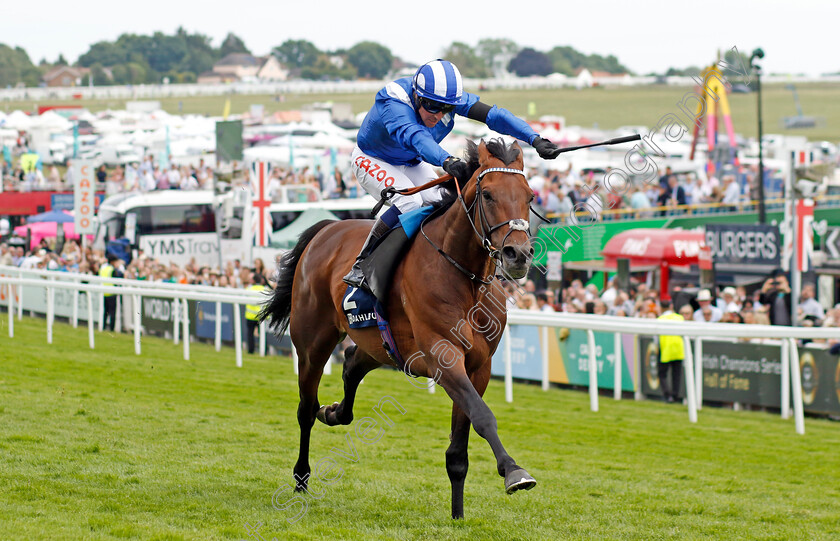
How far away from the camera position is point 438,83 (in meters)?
5.29

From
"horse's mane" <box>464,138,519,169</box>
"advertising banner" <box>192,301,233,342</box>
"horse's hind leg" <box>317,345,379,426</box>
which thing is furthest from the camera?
"advertising banner" <box>192,301,233,342</box>

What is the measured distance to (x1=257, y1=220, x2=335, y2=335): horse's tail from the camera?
6809mm

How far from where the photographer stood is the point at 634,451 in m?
8.33

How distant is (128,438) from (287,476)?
154 centimetres

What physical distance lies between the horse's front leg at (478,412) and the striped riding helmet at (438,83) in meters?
1.37

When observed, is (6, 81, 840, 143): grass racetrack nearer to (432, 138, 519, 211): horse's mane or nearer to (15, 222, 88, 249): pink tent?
(15, 222, 88, 249): pink tent

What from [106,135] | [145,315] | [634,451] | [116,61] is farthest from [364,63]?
[634,451]

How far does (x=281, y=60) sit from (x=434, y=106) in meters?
136

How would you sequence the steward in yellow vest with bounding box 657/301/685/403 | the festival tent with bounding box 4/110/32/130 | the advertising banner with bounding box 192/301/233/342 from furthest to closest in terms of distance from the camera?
the festival tent with bounding box 4/110/32/130 → the advertising banner with bounding box 192/301/233/342 → the steward in yellow vest with bounding box 657/301/685/403

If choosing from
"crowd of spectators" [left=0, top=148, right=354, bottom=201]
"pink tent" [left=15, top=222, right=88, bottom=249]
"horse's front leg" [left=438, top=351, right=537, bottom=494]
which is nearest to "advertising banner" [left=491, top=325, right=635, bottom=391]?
"horse's front leg" [left=438, top=351, right=537, bottom=494]

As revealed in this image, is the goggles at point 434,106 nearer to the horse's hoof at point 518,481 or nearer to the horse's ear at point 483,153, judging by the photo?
the horse's ear at point 483,153

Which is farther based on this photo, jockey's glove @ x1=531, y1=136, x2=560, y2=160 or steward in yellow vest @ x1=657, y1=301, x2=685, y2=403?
steward in yellow vest @ x1=657, y1=301, x2=685, y2=403

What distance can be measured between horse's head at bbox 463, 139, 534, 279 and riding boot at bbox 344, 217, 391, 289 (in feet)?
2.65

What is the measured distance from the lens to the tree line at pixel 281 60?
102 metres
